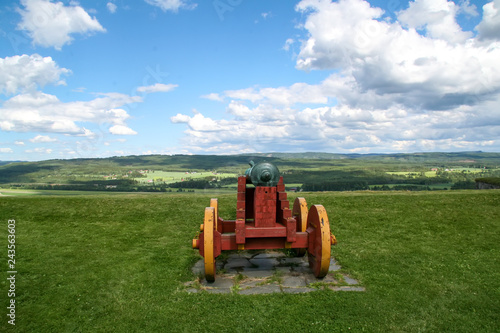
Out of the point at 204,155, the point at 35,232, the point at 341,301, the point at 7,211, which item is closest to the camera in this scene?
the point at 341,301

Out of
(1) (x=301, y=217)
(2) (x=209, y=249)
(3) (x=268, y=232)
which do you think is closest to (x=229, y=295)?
(2) (x=209, y=249)

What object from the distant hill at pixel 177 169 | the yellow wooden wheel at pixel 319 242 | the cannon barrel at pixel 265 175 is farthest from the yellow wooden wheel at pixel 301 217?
the distant hill at pixel 177 169

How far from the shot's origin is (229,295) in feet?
17.4

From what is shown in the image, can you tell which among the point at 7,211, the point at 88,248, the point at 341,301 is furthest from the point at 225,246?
the point at 7,211

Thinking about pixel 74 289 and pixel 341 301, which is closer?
pixel 341 301

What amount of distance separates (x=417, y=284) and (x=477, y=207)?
8103 mm

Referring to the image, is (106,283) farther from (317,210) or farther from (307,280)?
(317,210)

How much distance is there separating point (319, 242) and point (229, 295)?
196 centimetres

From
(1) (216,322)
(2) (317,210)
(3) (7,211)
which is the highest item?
(2) (317,210)

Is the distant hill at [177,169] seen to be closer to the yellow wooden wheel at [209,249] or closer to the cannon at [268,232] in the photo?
the cannon at [268,232]

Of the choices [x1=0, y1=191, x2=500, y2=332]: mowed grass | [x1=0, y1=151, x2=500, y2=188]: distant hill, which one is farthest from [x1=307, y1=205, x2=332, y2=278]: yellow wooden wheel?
[x1=0, y1=151, x2=500, y2=188]: distant hill

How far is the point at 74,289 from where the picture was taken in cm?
550

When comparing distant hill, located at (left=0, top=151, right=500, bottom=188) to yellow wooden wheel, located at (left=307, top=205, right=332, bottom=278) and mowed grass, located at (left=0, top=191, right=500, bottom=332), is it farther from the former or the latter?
yellow wooden wheel, located at (left=307, top=205, right=332, bottom=278)

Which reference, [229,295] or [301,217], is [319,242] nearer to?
[301,217]
